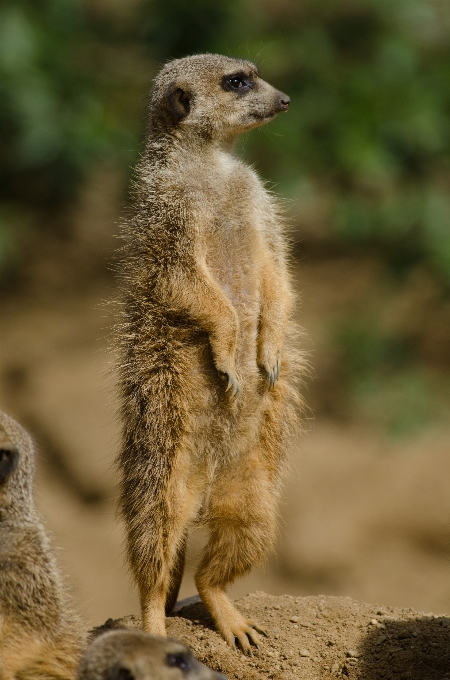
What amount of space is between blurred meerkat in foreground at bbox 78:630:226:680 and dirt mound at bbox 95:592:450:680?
1.86 ft

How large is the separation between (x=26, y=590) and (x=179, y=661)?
0.43 meters

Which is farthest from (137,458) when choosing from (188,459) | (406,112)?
(406,112)

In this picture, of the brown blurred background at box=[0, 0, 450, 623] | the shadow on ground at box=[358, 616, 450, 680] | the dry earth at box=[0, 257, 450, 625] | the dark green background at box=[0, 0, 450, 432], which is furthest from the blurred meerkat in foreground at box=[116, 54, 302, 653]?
the dark green background at box=[0, 0, 450, 432]

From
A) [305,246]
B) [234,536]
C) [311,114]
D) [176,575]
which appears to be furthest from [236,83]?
[305,246]

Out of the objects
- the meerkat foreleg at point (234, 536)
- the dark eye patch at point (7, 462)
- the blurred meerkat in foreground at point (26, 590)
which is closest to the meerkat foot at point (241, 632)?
the meerkat foreleg at point (234, 536)

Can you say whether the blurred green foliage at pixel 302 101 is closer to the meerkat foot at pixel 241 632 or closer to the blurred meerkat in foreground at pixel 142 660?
the meerkat foot at pixel 241 632

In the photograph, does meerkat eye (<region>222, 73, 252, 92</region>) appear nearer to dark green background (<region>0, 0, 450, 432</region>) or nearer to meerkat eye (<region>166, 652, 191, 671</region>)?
meerkat eye (<region>166, 652, 191, 671</region>)

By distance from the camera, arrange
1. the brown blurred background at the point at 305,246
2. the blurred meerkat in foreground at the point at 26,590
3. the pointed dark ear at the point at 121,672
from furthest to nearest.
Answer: the brown blurred background at the point at 305,246, the blurred meerkat in foreground at the point at 26,590, the pointed dark ear at the point at 121,672

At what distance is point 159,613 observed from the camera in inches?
109

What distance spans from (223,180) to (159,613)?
1.26 m

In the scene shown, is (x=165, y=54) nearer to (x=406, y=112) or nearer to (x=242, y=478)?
(x=406, y=112)

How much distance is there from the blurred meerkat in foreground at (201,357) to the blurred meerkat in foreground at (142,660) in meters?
0.53

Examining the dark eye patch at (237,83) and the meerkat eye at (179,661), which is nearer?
the meerkat eye at (179,661)

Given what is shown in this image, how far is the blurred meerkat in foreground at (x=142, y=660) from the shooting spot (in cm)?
212
